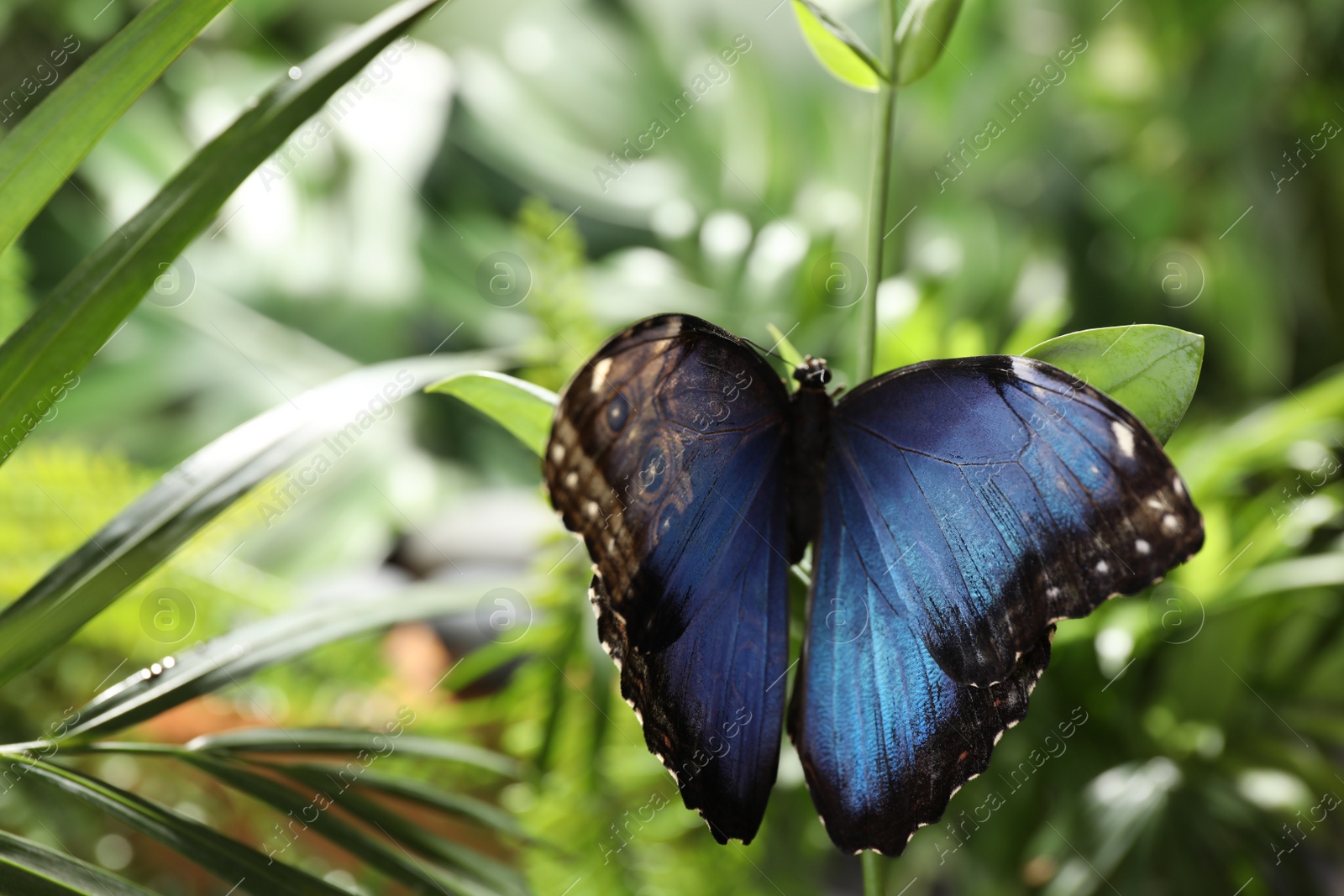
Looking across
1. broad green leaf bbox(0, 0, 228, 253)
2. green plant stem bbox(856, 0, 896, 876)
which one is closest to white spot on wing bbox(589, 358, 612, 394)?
green plant stem bbox(856, 0, 896, 876)

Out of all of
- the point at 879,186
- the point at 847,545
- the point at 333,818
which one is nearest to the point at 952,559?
the point at 847,545

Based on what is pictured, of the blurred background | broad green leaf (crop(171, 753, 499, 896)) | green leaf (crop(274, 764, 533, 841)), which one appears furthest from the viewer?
the blurred background

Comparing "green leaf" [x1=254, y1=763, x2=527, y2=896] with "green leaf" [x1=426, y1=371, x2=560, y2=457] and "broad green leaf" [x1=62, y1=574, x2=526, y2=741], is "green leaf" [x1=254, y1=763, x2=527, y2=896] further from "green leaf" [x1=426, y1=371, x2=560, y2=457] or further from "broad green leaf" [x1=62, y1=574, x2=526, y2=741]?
"green leaf" [x1=426, y1=371, x2=560, y2=457]

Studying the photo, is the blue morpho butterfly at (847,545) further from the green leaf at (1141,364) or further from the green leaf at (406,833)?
the green leaf at (406,833)

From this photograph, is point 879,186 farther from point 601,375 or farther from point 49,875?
point 49,875

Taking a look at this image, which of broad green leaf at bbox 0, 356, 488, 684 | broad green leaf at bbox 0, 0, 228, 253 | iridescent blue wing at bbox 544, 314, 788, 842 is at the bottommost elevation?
iridescent blue wing at bbox 544, 314, 788, 842

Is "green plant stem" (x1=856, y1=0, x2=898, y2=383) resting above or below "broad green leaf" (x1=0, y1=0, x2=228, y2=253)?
below
